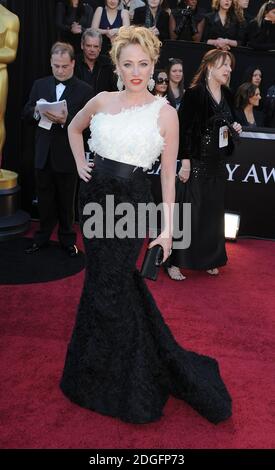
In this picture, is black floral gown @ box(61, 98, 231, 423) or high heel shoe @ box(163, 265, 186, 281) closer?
black floral gown @ box(61, 98, 231, 423)

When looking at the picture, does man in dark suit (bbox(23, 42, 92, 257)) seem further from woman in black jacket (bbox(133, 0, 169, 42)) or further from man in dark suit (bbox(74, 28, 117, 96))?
woman in black jacket (bbox(133, 0, 169, 42))

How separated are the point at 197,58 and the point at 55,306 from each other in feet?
13.5

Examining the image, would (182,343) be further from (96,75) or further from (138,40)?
(96,75)

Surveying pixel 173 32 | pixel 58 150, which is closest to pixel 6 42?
pixel 58 150

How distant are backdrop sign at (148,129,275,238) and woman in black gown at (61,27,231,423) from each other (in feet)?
10.2

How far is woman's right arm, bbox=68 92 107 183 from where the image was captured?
2511 mm

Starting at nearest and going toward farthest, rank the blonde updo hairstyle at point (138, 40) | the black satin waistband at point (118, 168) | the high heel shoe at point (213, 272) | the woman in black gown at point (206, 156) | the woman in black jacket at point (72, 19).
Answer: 1. the blonde updo hairstyle at point (138, 40)
2. the black satin waistband at point (118, 168)
3. the woman in black gown at point (206, 156)
4. the high heel shoe at point (213, 272)
5. the woman in black jacket at point (72, 19)

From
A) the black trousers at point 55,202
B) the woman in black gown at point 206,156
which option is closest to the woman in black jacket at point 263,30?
the woman in black gown at point 206,156

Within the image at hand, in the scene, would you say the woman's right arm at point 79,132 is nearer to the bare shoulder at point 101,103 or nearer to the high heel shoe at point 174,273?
the bare shoulder at point 101,103

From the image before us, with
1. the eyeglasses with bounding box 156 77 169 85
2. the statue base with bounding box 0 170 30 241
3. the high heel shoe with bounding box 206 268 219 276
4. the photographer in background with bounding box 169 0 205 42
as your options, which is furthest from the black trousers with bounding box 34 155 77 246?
the photographer in background with bounding box 169 0 205 42

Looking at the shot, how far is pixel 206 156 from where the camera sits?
4.22 metres

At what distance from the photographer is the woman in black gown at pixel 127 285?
2369 mm

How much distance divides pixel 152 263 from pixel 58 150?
2522 millimetres

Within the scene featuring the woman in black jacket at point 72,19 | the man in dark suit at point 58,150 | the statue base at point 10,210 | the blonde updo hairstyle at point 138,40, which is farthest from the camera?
the woman in black jacket at point 72,19
